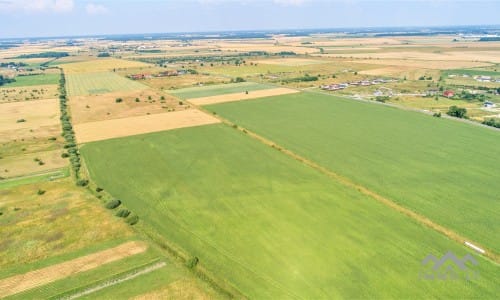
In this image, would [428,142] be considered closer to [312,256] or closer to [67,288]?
[312,256]

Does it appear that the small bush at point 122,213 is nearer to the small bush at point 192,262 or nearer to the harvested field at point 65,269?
the harvested field at point 65,269

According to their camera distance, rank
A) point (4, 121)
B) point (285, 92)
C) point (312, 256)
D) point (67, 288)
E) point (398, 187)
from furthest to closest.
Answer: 1. point (285, 92)
2. point (4, 121)
3. point (398, 187)
4. point (312, 256)
5. point (67, 288)

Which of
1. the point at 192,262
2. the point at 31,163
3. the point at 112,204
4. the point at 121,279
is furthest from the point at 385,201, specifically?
the point at 31,163

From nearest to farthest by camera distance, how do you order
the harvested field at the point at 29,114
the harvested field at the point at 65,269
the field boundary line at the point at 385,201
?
1. the harvested field at the point at 65,269
2. the field boundary line at the point at 385,201
3. the harvested field at the point at 29,114

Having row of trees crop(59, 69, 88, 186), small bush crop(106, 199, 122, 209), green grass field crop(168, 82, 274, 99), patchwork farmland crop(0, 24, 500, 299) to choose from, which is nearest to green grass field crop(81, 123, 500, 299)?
patchwork farmland crop(0, 24, 500, 299)

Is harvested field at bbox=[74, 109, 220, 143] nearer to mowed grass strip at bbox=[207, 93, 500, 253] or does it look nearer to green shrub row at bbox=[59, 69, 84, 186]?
green shrub row at bbox=[59, 69, 84, 186]

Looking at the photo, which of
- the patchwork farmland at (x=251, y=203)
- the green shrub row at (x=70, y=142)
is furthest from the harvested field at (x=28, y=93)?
the patchwork farmland at (x=251, y=203)

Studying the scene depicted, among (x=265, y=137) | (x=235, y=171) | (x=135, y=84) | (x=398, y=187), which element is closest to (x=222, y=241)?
(x=235, y=171)
